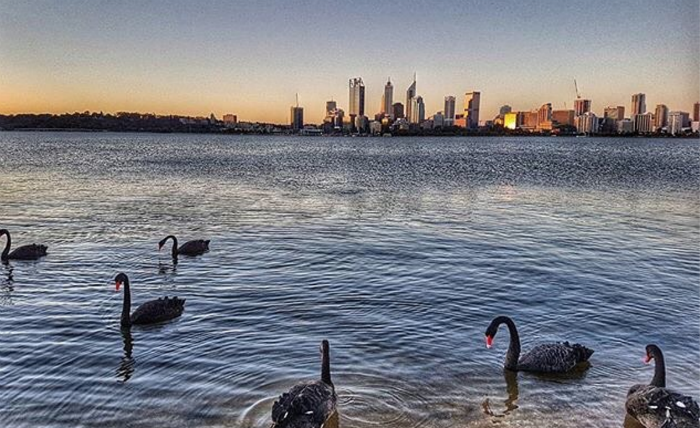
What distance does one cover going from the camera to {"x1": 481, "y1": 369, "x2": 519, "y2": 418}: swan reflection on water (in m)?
9.68

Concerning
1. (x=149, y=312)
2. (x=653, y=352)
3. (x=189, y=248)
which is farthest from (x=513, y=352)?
(x=189, y=248)

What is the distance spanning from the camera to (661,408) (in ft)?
29.2

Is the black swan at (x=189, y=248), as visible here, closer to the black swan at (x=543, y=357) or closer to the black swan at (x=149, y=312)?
the black swan at (x=149, y=312)

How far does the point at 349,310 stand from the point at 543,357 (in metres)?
4.85

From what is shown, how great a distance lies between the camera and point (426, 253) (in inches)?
827

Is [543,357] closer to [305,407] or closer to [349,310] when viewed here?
[305,407]

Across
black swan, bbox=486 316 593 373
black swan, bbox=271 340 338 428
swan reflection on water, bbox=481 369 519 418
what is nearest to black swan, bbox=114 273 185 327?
black swan, bbox=271 340 338 428

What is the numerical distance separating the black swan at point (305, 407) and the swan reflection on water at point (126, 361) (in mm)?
3431

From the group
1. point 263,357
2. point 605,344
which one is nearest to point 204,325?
point 263,357

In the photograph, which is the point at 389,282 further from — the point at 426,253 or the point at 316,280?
the point at 426,253

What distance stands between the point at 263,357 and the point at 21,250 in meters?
11.4

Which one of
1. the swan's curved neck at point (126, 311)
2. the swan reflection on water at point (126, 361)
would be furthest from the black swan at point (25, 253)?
the swan reflection on water at point (126, 361)

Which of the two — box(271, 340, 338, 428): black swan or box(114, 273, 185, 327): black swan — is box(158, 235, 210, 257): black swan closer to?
box(114, 273, 185, 327): black swan

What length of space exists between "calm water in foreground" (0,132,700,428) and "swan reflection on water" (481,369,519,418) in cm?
6
